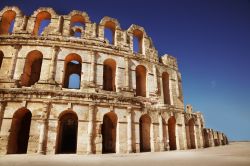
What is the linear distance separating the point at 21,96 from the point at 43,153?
3.96 metres

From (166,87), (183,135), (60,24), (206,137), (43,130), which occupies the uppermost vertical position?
(60,24)

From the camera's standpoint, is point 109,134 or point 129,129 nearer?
point 129,129

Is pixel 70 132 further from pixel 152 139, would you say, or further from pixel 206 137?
pixel 206 137

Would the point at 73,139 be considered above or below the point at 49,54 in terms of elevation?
below

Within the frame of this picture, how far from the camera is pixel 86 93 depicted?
507 inches

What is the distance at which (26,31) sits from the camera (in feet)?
47.8

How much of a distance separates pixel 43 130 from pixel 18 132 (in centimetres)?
260

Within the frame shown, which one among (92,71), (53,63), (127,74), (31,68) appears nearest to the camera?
(53,63)

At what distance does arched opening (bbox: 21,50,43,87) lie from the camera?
13828mm

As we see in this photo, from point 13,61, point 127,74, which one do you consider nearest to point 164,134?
point 127,74

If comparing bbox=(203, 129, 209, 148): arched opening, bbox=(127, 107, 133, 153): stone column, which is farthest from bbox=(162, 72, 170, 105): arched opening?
bbox=(203, 129, 209, 148): arched opening

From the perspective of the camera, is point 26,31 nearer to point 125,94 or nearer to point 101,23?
point 101,23

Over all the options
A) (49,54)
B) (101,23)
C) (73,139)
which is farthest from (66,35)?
(73,139)

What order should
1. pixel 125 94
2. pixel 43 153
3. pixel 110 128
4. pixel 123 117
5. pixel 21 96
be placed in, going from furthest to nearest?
pixel 110 128
pixel 125 94
pixel 123 117
pixel 21 96
pixel 43 153
